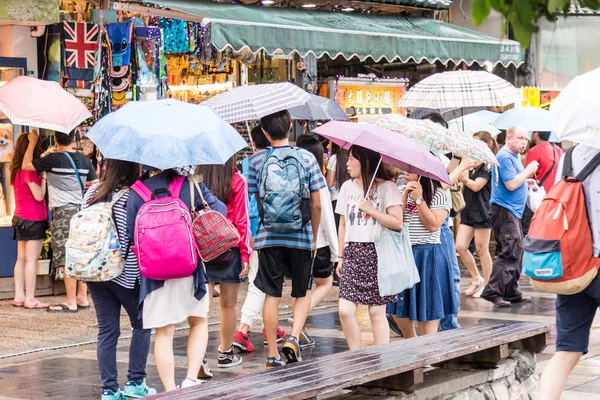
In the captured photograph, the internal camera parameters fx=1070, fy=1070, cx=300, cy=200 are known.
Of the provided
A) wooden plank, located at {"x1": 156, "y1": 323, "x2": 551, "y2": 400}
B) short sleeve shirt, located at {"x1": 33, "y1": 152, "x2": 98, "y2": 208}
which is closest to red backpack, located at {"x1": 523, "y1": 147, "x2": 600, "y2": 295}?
wooden plank, located at {"x1": 156, "y1": 323, "x2": 551, "y2": 400}

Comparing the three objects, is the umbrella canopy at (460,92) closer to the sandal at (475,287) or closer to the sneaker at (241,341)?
the sandal at (475,287)

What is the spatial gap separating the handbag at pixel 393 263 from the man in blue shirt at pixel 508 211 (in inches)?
167

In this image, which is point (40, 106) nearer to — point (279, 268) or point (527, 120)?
point (279, 268)

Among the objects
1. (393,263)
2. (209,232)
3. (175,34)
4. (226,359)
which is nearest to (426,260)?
(393,263)

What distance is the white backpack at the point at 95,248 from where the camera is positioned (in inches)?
255

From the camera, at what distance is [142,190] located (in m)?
6.49

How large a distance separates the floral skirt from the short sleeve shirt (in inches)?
174

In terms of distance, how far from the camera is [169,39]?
46.2ft

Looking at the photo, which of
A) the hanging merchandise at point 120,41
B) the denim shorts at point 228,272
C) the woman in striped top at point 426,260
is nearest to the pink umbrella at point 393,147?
the woman in striped top at point 426,260

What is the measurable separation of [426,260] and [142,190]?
268 centimetres

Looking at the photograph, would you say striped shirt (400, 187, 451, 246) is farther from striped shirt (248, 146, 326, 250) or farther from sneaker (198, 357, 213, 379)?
sneaker (198, 357, 213, 379)

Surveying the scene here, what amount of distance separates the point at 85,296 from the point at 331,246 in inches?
150

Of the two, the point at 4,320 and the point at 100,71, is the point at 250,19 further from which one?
the point at 4,320

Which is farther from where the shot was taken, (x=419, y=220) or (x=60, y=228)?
(x=60, y=228)
